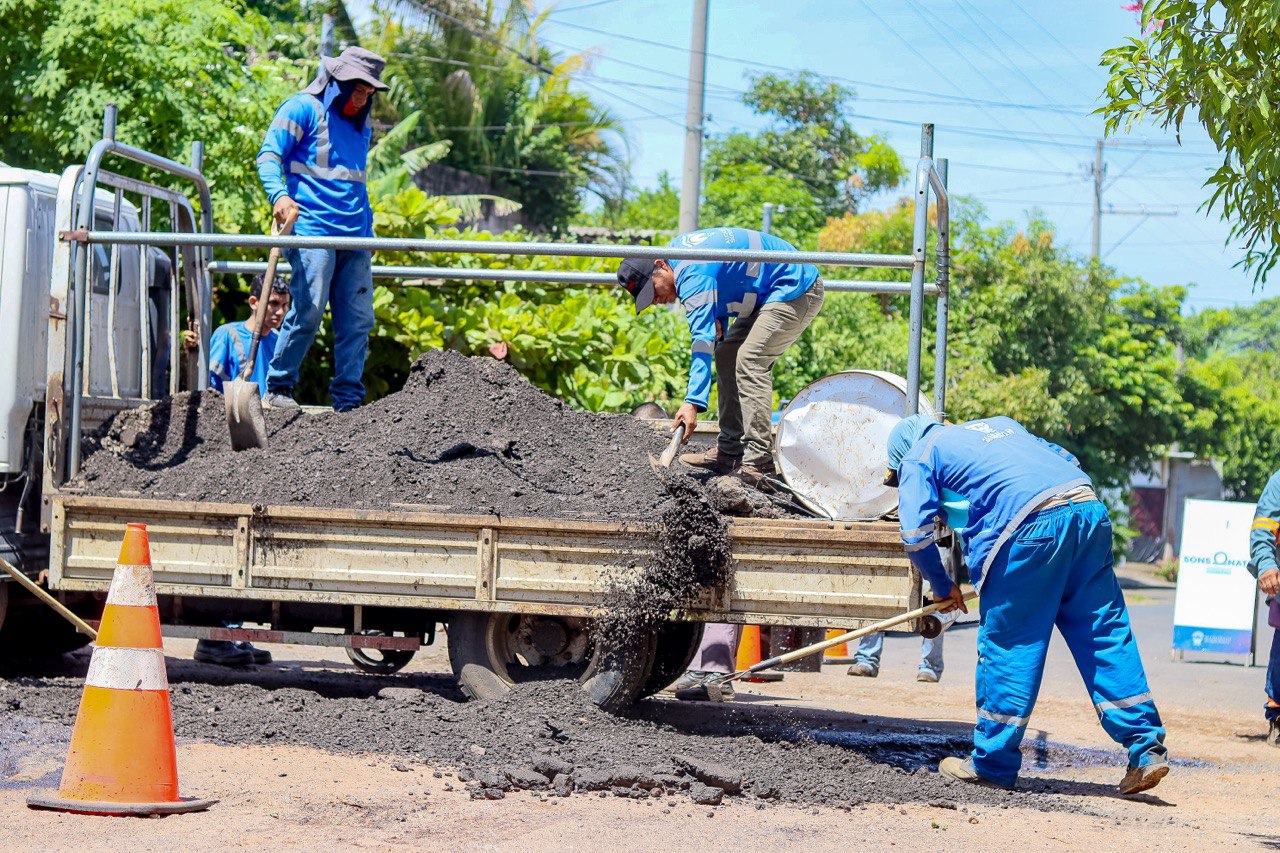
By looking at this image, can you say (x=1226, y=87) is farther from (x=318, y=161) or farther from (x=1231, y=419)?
(x=1231, y=419)

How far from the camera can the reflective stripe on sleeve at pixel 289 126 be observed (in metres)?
7.32

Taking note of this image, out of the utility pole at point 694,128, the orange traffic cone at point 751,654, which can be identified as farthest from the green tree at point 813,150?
the orange traffic cone at point 751,654

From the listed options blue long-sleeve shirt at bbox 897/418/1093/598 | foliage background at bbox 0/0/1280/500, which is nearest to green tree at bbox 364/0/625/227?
foliage background at bbox 0/0/1280/500

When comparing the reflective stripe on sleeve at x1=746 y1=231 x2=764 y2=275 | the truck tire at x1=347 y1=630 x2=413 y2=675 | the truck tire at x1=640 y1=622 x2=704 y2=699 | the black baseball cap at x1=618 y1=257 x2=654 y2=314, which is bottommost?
the truck tire at x1=347 y1=630 x2=413 y2=675

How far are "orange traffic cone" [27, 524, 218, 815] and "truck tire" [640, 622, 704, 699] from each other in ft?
8.52

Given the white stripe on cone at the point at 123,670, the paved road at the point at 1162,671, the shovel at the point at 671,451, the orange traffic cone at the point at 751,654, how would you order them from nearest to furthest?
the white stripe on cone at the point at 123,670 < the shovel at the point at 671,451 < the orange traffic cone at the point at 751,654 < the paved road at the point at 1162,671

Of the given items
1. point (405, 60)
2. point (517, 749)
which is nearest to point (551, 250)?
point (517, 749)

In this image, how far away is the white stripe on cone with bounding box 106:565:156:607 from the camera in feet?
15.4

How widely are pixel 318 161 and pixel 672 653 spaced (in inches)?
123

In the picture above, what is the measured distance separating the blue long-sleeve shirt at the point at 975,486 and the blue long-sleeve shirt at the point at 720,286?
1.10 m

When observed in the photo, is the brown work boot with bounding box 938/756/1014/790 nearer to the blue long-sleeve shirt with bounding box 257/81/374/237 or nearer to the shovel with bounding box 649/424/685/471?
the shovel with bounding box 649/424/685/471

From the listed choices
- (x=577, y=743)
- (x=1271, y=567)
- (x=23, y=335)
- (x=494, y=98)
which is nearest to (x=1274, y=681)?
(x=1271, y=567)

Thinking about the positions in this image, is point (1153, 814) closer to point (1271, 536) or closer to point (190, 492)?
point (1271, 536)

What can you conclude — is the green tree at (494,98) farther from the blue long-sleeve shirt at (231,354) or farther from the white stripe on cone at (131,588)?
the white stripe on cone at (131,588)
